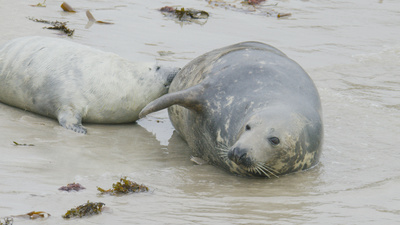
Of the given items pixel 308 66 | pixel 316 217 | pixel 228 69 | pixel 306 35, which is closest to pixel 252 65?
pixel 228 69

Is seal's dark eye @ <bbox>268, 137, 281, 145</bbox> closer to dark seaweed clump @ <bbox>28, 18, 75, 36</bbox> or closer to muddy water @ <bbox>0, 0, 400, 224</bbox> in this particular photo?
muddy water @ <bbox>0, 0, 400, 224</bbox>

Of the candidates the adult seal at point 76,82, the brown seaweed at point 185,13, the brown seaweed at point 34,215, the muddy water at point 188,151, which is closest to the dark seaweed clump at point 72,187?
the muddy water at point 188,151

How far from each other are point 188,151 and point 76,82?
1383 mm

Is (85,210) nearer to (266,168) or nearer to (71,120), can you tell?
(266,168)

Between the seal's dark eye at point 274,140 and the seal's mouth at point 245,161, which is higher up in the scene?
the seal's dark eye at point 274,140

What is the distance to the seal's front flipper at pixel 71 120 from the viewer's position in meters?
5.84

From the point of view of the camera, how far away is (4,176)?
13.2 ft

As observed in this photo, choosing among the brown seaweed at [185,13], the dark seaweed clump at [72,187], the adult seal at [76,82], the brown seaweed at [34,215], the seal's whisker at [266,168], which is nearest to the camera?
the brown seaweed at [34,215]

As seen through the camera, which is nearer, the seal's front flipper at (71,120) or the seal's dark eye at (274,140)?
the seal's dark eye at (274,140)

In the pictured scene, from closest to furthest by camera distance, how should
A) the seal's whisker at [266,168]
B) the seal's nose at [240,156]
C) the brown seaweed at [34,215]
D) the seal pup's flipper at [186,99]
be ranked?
the brown seaweed at [34,215] < the seal's nose at [240,156] < the seal's whisker at [266,168] < the seal pup's flipper at [186,99]

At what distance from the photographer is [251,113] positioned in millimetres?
4883

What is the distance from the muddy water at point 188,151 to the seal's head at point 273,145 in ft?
0.32

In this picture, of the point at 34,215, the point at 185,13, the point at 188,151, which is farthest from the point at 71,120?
the point at 185,13

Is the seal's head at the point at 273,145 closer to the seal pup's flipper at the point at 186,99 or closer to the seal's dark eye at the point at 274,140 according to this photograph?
the seal's dark eye at the point at 274,140
